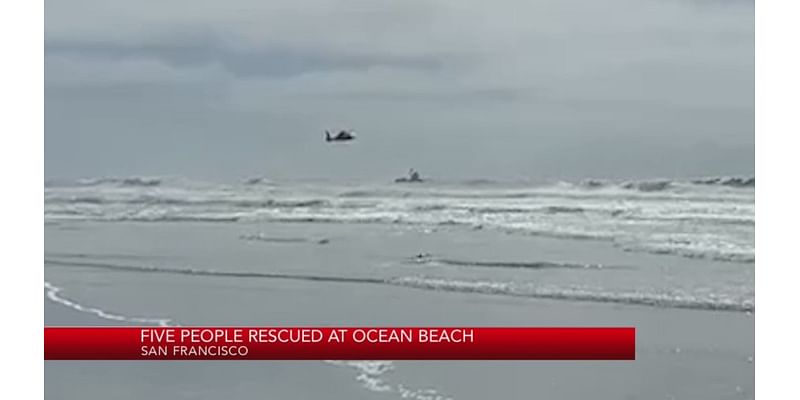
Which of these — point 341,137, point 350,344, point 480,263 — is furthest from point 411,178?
Result: point 350,344

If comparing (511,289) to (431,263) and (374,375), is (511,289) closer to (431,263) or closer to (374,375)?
(431,263)

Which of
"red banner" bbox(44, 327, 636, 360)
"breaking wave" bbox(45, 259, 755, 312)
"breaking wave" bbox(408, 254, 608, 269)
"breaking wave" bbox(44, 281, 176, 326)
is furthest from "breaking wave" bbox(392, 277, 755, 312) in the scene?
"breaking wave" bbox(44, 281, 176, 326)

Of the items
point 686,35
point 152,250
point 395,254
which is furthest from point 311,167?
point 686,35

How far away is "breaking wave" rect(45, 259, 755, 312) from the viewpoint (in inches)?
103

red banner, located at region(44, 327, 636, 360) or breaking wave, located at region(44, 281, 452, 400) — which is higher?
red banner, located at region(44, 327, 636, 360)

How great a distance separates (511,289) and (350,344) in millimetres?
627

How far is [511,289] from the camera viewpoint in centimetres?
275

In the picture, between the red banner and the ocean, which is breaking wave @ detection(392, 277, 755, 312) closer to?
the ocean

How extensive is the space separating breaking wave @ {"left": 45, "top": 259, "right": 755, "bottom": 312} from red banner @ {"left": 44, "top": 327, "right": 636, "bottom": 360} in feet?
1.00

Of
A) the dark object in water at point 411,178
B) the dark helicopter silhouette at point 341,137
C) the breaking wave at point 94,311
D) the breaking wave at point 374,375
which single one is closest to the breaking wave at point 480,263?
the dark object in water at point 411,178

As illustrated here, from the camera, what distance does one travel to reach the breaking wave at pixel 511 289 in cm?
263

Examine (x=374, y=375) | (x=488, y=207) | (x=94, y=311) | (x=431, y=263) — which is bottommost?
(x=374, y=375)

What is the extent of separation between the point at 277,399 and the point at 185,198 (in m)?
1.10

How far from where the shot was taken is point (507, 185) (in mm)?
2844
